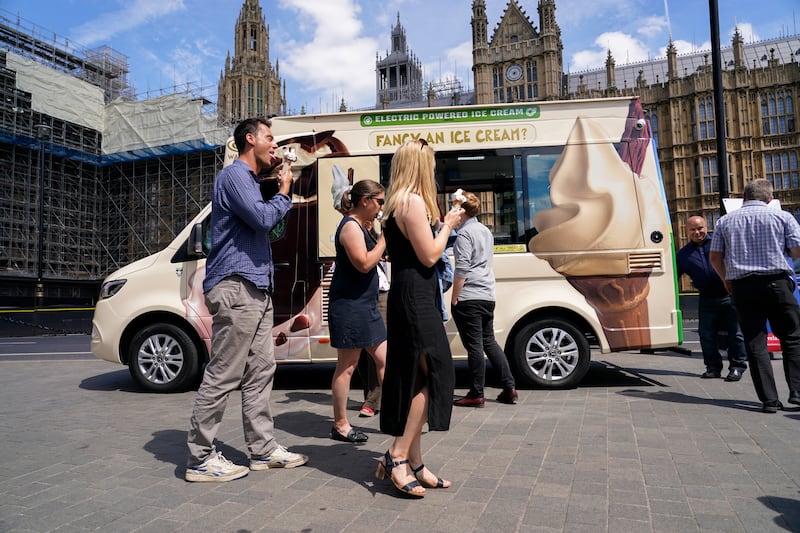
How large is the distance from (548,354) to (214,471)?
379 centimetres

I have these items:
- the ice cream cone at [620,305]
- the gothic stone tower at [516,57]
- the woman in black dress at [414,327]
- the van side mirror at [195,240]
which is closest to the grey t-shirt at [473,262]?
the ice cream cone at [620,305]

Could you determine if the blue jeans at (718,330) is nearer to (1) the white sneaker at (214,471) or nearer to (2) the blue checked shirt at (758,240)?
(2) the blue checked shirt at (758,240)

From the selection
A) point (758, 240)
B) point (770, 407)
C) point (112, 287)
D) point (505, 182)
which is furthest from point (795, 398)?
point (112, 287)

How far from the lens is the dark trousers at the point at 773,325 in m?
4.51

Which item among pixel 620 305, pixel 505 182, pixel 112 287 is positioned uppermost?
pixel 505 182

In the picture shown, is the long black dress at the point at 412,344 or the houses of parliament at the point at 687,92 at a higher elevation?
the houses of parliament at the point at 687,92

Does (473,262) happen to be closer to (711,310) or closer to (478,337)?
(478,337)

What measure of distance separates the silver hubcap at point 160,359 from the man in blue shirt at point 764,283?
566cm

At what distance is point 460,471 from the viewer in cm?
307

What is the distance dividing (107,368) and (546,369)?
6.62 m

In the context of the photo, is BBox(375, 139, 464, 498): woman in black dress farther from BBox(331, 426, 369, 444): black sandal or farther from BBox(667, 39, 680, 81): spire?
BBox(667, 39, 680, 81): spire

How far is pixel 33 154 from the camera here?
3600cm

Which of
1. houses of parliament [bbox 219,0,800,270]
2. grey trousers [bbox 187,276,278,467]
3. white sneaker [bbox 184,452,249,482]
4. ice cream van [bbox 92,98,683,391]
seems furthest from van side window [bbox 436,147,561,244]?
houses of parliament [bbox 219,0,800,270]

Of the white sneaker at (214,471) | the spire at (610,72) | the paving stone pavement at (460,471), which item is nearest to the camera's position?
the paving stone pavement at (460,471)
